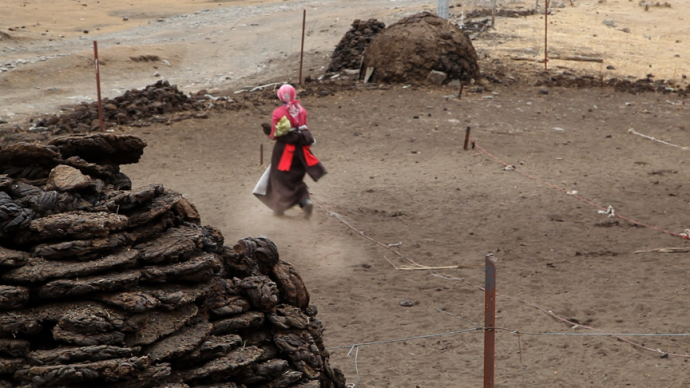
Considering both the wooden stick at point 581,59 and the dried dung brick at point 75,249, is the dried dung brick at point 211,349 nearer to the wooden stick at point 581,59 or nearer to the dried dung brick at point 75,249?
the dried dung brick at point 75,249

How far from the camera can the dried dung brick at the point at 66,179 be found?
4309mm

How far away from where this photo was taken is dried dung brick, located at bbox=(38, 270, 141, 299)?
379 centimetres

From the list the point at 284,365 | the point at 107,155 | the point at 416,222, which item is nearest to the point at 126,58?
the point at 416,222

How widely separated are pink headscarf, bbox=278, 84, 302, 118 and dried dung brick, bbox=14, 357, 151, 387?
5163 mm

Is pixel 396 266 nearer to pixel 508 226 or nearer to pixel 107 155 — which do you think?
pixel 508 226

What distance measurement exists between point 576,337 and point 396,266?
229 cm

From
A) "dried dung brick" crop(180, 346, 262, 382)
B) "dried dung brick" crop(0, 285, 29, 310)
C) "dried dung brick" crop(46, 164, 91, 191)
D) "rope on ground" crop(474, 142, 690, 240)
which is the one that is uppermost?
"dried dung brick" crop(46, 164, 91, 191)

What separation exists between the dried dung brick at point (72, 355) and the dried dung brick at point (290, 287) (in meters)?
1.33

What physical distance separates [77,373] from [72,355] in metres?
0.13

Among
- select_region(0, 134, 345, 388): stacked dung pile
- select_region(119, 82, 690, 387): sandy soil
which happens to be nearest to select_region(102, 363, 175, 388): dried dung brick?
select_region(0, 134, 345, 388): stacked dung pile

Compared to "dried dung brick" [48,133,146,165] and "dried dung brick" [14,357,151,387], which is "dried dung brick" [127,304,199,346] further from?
"dried dung brick" [48,133,146,165]

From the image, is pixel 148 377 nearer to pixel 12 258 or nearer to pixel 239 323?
pixel 239 323

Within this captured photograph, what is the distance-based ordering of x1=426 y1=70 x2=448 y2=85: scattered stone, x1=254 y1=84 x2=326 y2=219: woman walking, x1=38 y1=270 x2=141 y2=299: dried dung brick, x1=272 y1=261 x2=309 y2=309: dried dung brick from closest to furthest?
x1=38 y1=270 x2=141 y2=299: dried dung brick < x1=272 y1=261 x2=309 y2=309: dried dung brick < x1=254 y1=84 x2=326 y2=219: woman walking < x1=426 y1=70 x2=448 y2=85: scattered stone

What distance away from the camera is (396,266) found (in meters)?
8.09
